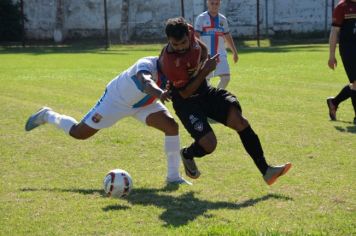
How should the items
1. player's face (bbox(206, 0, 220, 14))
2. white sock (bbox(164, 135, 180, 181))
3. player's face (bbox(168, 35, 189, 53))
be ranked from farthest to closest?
player's face (bbox(206, 0, 220, 14)) < white sock (bbox(164, 135, 180, 181)) < player's face (bbox(168, 35, 189, 53))

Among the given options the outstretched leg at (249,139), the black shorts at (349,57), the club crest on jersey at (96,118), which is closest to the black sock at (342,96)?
the black shorts at (349,57)

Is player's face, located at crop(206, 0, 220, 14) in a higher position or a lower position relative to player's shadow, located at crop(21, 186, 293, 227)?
higher

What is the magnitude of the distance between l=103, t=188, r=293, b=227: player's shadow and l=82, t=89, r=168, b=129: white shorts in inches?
34.0

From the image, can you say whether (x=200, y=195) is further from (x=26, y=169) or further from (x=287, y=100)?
(x=287, y=100)

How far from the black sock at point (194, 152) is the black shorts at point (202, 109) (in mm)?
143

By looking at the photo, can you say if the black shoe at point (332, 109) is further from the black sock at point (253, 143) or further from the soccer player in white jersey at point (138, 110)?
the black sock at point (253, 143)

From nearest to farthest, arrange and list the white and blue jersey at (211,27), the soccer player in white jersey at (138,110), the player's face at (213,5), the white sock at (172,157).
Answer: the soccer player in white jersey at (138,110) < the white sock at (172,157) < the player's face at (213,5) < the white and blue jersey at (211,27)

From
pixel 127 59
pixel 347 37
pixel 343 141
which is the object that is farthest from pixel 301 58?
pixel 343 141

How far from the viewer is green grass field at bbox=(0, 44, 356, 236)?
5523 mm

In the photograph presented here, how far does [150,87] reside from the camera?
646cm

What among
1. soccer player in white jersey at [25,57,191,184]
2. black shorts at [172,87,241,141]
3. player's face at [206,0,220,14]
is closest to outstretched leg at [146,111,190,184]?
soccer player in white jersey at [25,57,191,184]

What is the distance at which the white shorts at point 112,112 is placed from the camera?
723cm

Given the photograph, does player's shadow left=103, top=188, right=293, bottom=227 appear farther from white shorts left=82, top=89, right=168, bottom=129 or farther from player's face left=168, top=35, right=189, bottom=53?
player's face left=168, top=35, right=189, bottom=53

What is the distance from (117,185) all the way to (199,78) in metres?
1.23
